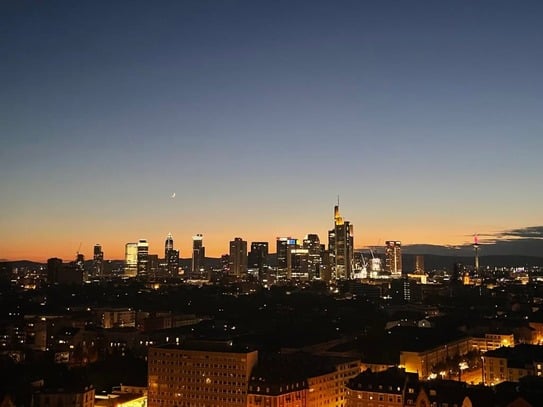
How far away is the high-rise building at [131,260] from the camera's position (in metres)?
188

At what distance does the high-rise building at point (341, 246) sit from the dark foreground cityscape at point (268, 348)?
46.6 m

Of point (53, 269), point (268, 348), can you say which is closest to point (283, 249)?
point (53, 269)

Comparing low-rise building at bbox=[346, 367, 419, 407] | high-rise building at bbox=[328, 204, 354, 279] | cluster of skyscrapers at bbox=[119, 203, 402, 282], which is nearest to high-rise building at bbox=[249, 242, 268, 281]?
cluster of skyscrapers at bbox=[119, 203, 402, 282]

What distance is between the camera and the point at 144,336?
199 feet

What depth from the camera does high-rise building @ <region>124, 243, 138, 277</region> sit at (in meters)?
188

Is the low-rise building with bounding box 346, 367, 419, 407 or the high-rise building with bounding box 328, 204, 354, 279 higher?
the high-rise building with bounding box 328, 204, 354, 279

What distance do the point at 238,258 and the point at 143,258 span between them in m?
27.3

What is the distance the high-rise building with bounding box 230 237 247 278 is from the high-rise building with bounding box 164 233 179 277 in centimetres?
1602

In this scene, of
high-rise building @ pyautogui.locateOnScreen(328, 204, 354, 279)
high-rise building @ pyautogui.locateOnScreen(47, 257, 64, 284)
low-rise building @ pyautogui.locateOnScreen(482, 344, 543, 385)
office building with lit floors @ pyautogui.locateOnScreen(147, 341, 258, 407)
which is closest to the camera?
office building with lit floors @ pyautogui.locateOnScreen(147, 341, 258, 407)

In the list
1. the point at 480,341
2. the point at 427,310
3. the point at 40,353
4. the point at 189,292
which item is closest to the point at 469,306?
the point at 427,310

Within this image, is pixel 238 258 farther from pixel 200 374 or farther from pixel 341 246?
pixel 200 374

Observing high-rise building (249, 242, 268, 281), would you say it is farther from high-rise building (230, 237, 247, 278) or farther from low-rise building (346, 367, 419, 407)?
low-rise building (346, 367, 419, 407)

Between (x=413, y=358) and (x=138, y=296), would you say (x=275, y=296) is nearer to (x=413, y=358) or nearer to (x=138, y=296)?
(x=138, y=296)

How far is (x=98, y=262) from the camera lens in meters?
194
